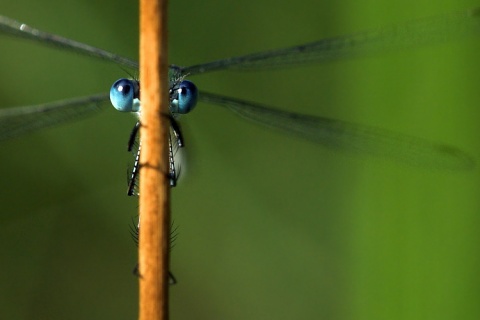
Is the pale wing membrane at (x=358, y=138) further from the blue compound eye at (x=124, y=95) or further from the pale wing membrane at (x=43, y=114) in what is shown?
the pale wing membrane at (x=43, y=114)

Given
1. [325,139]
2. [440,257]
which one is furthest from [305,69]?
[440,257]

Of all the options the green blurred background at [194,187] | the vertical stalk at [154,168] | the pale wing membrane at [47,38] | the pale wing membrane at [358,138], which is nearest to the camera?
the vertical stalk at [154,168]

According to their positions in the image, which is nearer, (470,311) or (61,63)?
(470,311)

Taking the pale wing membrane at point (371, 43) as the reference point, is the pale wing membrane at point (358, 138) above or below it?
below

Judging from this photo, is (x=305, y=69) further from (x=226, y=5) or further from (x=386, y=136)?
(x=386, y=136)

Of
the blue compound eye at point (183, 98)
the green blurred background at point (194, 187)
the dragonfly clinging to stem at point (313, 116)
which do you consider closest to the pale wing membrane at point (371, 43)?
the dragonfly clinging to stem at point (313, 116)

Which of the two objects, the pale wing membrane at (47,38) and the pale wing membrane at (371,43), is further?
the pale wing membrane at (371,43)
